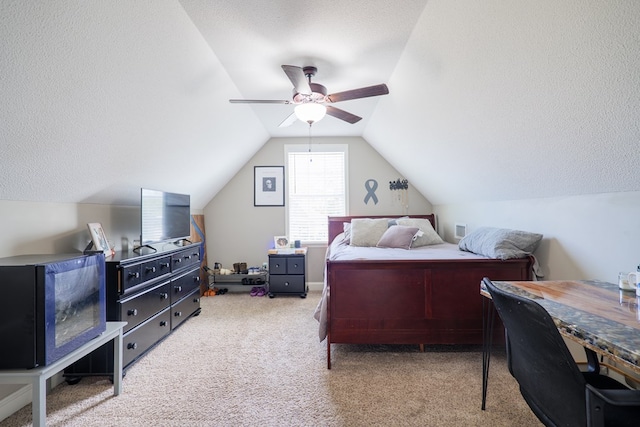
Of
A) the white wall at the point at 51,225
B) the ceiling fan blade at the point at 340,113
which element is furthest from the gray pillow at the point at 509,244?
the white wall at the point at 51,225

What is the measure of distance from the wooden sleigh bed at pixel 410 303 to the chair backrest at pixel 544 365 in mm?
1051

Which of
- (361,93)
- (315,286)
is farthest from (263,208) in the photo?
(361,93)

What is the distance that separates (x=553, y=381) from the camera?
91 cm

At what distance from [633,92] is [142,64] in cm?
252

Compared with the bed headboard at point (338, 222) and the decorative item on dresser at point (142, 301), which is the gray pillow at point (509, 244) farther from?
the decorative item on dresser at point (142, 301)

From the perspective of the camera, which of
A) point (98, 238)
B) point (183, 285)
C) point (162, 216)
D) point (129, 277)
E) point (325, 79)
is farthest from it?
point (183, 285)

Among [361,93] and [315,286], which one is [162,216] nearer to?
[361,93]

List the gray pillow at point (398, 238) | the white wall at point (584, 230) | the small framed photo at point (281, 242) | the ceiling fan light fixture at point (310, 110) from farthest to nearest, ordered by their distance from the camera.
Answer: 1. the small framed photo at point (281, 242)
2. the gray pillow at point (398, 238)
3. the ceiling fan light fixture at point (310, 110)
4. the white wall at point (584, 230)

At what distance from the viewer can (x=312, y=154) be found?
172 inches

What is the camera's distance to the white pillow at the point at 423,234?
11.2 feet

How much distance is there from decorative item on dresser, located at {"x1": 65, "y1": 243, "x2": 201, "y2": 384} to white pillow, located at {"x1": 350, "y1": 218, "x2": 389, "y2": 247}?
2009 millimetres

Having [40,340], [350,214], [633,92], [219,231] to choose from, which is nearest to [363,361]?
[40,340]

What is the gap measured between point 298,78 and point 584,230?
2.20 m

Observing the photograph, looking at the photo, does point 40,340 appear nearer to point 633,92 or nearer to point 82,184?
point 82,184
